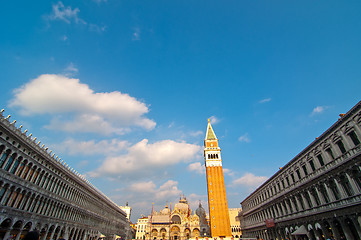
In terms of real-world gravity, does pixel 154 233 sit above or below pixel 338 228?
above

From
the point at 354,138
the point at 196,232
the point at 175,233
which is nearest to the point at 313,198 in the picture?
the point at 354,138

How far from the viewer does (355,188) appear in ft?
66.4

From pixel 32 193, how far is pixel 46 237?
8961 millimetres

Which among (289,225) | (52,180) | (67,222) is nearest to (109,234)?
(67,222)

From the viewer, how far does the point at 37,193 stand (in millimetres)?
28266

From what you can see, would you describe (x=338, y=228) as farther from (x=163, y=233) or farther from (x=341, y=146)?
(x=163, y=233)

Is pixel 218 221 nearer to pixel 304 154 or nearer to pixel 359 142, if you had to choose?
pixel 304 154

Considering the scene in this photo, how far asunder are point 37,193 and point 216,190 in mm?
58462

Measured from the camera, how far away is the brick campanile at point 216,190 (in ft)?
222

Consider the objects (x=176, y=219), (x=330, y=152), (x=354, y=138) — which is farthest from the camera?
(x=176, y=219)

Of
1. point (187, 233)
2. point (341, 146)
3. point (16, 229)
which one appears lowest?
point (16, 229)

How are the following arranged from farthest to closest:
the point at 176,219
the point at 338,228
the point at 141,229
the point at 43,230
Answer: the point at 141,229, the point at 176,219, the point at 43,230, the point at 338,228

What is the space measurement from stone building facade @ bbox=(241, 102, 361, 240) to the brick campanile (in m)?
31.7

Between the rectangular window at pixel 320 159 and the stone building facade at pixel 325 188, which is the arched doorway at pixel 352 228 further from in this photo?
the rectangular window at pixel 320 159
